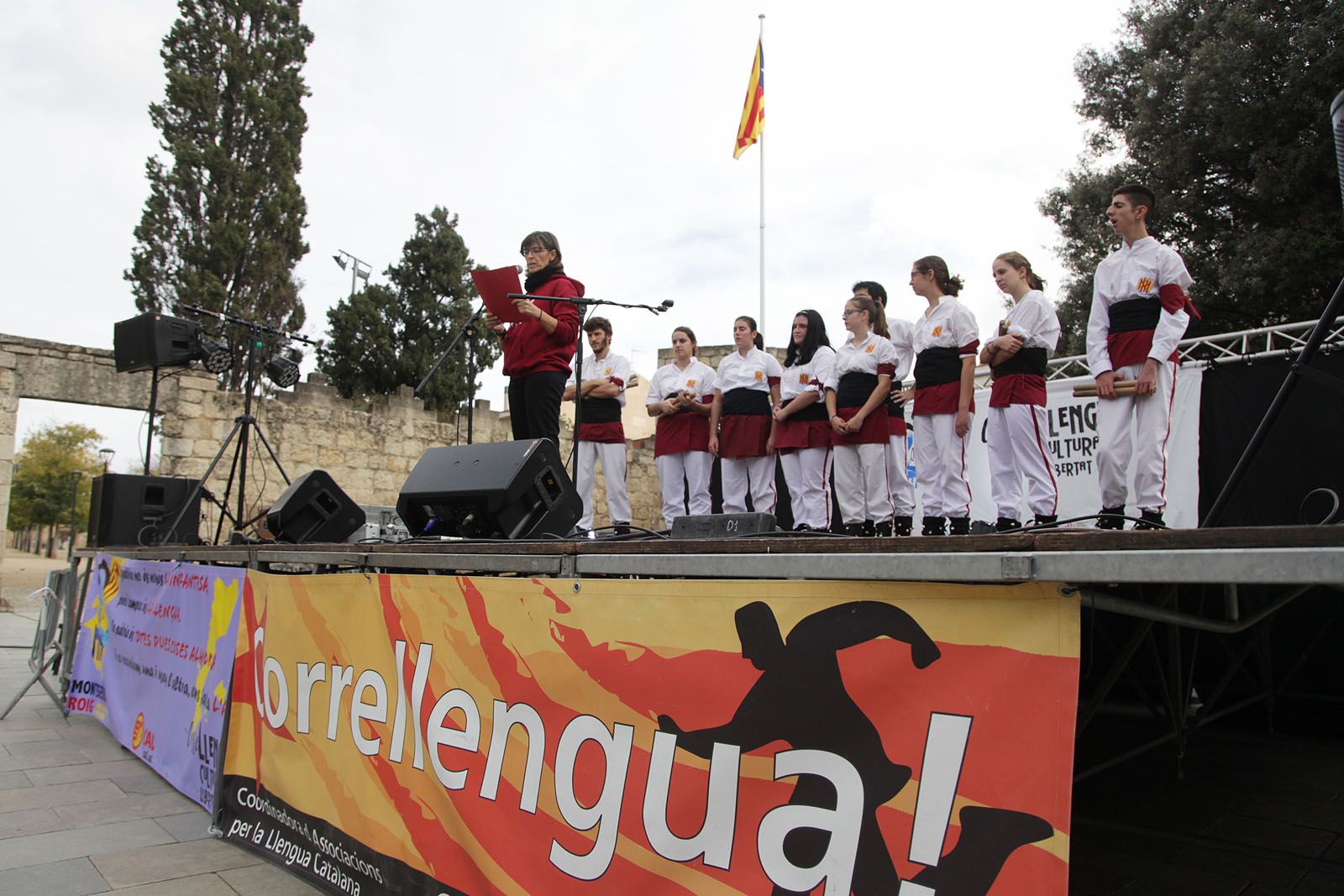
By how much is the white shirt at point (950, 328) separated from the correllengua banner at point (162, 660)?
11.3 feet

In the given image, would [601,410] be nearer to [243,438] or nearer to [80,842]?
[243,438]

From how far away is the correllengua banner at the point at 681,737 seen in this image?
1.28m

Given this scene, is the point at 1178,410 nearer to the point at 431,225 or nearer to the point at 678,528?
the point at 678,528

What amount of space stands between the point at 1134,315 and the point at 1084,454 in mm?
3134

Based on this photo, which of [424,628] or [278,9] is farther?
[278,9]

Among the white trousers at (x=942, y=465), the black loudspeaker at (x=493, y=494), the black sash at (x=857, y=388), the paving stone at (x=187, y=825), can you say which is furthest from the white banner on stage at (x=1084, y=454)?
the paving stone at (x=187, y=825)

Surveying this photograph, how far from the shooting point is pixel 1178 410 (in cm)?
546

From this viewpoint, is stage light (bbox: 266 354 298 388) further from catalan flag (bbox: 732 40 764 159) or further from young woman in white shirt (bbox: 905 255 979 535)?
catalan flag (bbox: 732 40 764 159)

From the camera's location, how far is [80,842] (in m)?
3.04

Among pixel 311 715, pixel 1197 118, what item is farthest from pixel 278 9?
pixel 311 715

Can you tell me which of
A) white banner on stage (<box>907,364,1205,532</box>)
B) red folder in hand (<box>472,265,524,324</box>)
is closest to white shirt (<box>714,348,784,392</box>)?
white banner on stage (<box>907,364,1205,532</box>)

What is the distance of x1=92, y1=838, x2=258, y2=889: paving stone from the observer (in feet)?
8.95

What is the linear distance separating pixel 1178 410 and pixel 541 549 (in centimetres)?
490

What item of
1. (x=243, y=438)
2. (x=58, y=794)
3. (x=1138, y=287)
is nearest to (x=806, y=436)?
(x=1138, y=287)
